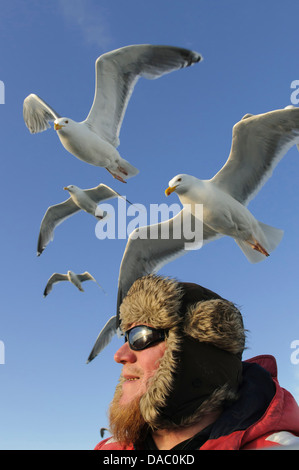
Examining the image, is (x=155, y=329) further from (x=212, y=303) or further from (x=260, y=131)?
(x=260, y=131)

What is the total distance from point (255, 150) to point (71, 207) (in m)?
6.24

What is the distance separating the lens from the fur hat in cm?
215

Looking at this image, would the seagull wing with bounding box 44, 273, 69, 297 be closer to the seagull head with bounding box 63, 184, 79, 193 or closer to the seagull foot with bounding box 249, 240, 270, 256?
the seagull head with bounding box 63, 184, 79, 193

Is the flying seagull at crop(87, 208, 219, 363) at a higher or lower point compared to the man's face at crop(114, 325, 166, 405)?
higher

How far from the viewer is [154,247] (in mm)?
7344

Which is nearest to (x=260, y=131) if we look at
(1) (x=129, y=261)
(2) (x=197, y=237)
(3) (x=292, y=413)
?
(2) (x=197, y=237)

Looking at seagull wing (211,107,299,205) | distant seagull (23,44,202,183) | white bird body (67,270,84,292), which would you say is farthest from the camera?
white bird body (67,270,84,292)

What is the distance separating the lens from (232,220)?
6.24 metres

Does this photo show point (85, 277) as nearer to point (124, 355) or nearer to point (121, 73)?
point (121, 73)

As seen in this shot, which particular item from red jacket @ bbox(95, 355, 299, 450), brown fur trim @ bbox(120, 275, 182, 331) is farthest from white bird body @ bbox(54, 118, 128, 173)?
red jacket @ bbox(95, 355, 299, 450)

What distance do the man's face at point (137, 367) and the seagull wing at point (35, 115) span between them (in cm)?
859

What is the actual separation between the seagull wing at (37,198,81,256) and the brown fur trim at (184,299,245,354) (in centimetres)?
952

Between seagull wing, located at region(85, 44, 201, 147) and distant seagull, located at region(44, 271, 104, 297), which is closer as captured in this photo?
seagull wing, located at region(85, 44, 201, 147)

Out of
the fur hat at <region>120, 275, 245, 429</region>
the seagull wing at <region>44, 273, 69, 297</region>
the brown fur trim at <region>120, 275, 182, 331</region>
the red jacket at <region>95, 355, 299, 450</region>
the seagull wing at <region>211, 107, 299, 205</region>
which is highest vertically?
the seagull wing at <region>44, 273, 69, 297</region>
